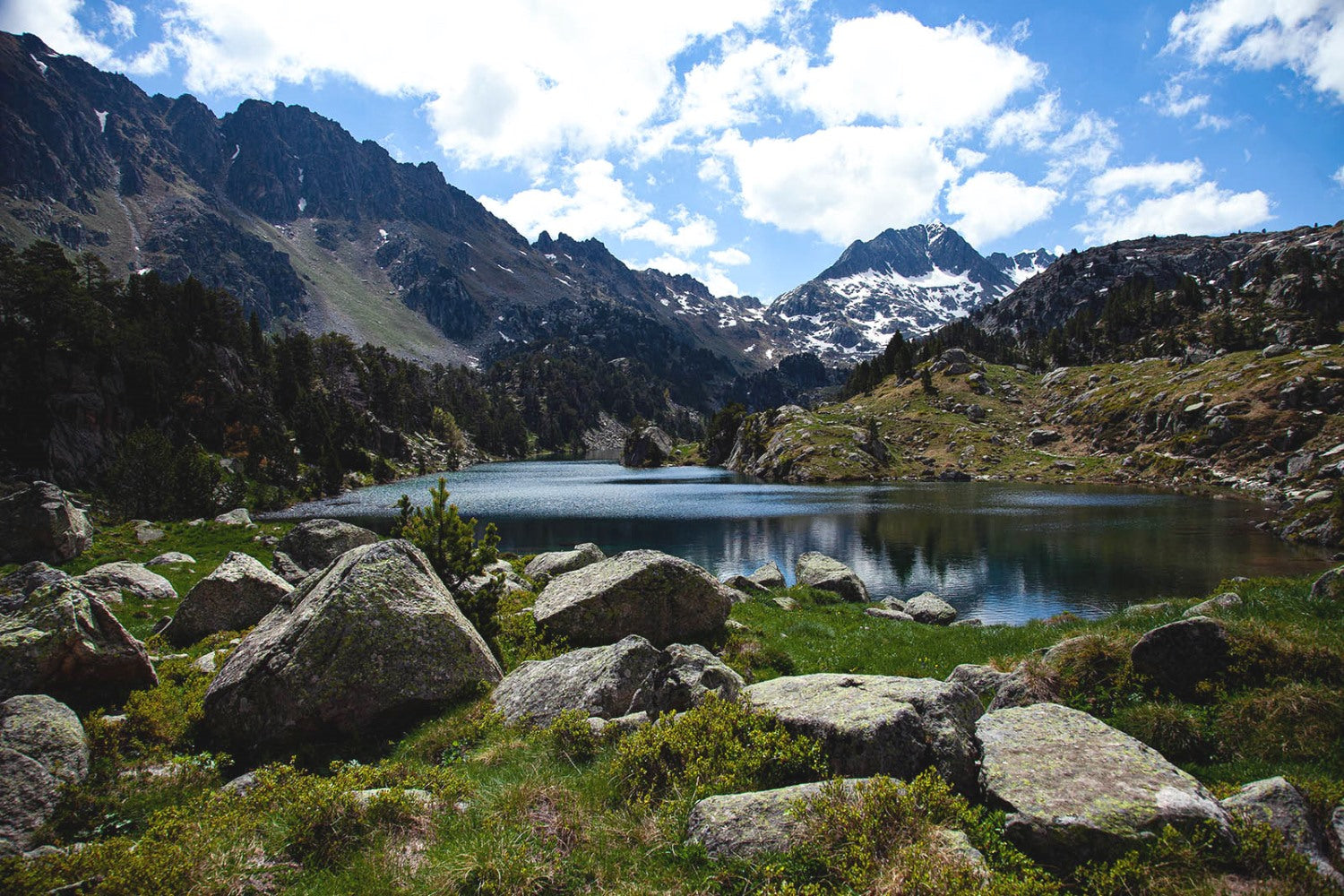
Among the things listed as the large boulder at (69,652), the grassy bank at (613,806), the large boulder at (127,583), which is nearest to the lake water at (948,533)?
the large boulder at (127,583)

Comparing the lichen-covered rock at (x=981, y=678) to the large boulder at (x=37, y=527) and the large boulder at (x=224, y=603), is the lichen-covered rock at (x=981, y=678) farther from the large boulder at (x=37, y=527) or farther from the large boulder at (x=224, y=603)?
the large boulder at (x=37, y=527)

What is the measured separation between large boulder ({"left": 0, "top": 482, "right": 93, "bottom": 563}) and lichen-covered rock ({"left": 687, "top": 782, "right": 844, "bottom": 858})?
1381 inches

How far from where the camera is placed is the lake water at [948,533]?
39.2 metres

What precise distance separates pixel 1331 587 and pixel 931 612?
17546 mm

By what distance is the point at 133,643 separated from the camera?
1376cm

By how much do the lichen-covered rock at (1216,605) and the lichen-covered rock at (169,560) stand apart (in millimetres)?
40502

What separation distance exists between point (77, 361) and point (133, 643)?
304 ft

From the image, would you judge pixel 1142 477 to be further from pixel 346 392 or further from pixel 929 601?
pixel 346 392

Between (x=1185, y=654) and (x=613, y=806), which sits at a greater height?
(x=1185, y=654)

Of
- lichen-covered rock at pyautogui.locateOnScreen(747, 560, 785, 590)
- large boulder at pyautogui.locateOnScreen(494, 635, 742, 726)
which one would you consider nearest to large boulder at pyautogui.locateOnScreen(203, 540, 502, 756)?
large boulder at pyautogui.locateOnScreen(494, 635, 742, 726)

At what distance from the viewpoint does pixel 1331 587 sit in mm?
14820

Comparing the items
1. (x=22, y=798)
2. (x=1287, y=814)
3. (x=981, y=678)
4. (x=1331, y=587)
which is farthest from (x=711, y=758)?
(x=1331, y=587)

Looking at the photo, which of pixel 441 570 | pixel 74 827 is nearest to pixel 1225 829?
pixel 74 827

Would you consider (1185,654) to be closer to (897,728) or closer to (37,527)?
(897,728)
